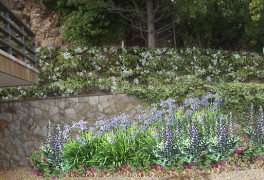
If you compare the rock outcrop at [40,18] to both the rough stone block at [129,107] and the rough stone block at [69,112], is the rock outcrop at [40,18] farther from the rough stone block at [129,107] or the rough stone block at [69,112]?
the rough stone block at [129,107]

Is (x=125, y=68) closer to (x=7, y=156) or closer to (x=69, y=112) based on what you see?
(x=69, y=112)

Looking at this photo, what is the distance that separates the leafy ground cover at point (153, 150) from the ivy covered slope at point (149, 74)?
1461 mm

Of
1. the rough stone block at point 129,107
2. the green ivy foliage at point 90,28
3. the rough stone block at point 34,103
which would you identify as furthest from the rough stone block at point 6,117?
the green ivy foliage at point 90,28

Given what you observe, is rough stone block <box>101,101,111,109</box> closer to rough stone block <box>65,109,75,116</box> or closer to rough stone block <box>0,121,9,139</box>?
rough stone block <box>65,109,75,116</box>

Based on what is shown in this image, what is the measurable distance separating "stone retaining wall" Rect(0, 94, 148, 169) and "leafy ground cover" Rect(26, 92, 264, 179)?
50.6 inches

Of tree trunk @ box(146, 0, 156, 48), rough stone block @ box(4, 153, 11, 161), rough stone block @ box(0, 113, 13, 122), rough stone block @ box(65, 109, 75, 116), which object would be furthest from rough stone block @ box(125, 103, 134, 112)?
tree trunk @ box(146, 0, 156, 48)

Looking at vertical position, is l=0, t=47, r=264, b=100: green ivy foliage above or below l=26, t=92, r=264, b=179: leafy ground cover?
above

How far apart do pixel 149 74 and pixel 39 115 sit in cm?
397

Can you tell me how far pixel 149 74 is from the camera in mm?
9914

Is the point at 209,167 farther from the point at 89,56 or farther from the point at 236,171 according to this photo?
the point at 89,56

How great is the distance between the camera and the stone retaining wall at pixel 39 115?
7.30m

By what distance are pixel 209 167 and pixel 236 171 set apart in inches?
16.7

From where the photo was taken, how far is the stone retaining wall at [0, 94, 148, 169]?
7305mm

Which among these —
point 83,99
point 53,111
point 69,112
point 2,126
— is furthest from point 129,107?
point 2,126
